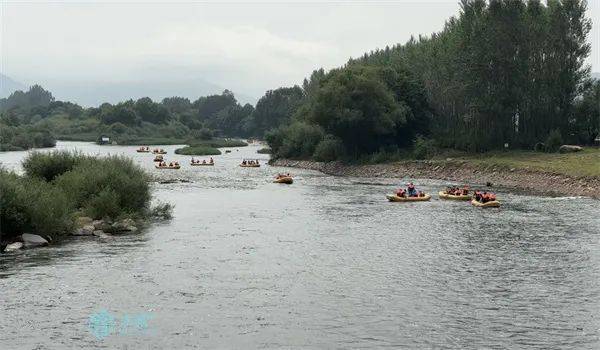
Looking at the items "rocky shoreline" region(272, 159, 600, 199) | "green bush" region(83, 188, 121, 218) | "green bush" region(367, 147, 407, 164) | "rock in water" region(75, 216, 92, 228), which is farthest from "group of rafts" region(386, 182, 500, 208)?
"green bush" region(367, 147, 407, 164)

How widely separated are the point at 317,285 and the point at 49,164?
87.3 feet

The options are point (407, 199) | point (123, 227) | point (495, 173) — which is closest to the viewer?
point (123, 227)

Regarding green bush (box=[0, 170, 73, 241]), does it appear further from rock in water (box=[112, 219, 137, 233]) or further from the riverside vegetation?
rock in water (box=[112, 219, 137, 233])

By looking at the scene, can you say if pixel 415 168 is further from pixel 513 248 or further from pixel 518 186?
pixel 513 248

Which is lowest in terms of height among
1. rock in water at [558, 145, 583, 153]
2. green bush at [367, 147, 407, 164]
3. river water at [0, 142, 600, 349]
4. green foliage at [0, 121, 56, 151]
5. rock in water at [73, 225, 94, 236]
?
river water at [0, 142, 600, 349]

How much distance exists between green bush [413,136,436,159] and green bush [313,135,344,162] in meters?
12.5

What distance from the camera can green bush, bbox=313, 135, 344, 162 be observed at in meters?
99.3

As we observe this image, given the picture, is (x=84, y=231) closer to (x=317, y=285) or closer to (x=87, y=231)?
(x=87, y=231)

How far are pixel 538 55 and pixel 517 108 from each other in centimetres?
760

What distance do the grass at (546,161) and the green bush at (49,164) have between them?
47.0m

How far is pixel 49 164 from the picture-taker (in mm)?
43781

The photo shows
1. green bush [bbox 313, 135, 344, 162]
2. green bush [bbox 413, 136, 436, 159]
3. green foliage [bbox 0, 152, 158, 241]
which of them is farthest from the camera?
green bush [bbox 313, 135, 344, 162]

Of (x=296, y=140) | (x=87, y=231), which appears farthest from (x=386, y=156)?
(x=87, y=231)

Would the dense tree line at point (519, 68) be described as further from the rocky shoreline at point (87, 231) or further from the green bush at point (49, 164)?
the rocky shoreline at point (87, 231)
